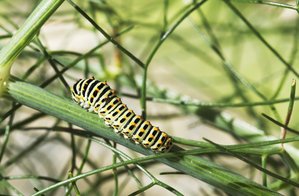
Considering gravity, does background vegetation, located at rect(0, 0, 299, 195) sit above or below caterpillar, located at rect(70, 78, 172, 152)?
above

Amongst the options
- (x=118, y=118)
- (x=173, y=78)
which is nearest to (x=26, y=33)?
(x=118, y=118)

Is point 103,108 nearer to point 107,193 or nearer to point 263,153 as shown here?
point 263,153

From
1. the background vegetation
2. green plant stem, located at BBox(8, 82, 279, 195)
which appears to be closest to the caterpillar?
green plant stem, located at BBox(8, 82, 279, 195)

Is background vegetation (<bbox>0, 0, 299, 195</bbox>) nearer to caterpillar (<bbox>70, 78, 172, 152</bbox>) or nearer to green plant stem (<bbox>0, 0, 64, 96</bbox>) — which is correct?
caterpillar (<bbox>70, 78, 172, 152</bbox>)

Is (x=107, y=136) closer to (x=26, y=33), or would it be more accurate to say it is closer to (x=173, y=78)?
(x=26, y=33)

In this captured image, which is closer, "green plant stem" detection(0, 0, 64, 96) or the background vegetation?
"green plant stem" detection(0, 0, 64, 96)
